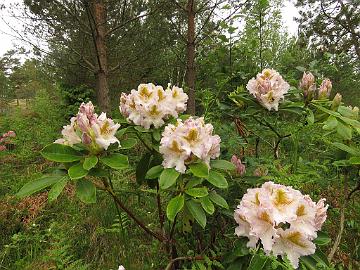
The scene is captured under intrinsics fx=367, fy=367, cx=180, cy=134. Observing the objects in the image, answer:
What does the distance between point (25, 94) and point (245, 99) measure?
27.7 m

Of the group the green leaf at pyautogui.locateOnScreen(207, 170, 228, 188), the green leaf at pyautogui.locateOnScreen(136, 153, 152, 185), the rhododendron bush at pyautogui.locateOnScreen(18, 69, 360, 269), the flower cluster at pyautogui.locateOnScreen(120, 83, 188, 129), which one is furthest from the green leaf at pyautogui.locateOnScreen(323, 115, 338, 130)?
the green leaf at pyautogui.locateOnScreen(136, 153, 152, 185)

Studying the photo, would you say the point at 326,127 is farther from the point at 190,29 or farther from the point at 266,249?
the point at 190,29

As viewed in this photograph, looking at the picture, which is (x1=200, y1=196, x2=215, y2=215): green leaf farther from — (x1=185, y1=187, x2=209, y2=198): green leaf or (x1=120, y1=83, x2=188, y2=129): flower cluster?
(x1=120, y1=83, x2=188, y2=129): flower cluster

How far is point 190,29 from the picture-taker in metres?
4.73

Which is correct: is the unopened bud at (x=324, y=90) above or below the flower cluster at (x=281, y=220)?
above

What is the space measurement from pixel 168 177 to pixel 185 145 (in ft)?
0.39

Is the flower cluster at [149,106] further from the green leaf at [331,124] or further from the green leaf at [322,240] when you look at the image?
the green leaf at [322,240]

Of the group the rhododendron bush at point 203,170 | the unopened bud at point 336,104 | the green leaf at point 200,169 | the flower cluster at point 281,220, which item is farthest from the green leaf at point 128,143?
the unopened bud at point 336,104

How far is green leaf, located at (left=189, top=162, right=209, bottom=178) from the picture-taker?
113 centimetres

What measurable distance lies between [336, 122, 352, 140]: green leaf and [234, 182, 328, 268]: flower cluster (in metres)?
0.39

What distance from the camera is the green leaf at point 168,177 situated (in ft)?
3.70

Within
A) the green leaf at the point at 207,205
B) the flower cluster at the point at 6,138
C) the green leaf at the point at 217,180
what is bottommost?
the flower cluster at the point at 6,138

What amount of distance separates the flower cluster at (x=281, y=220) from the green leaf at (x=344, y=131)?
0.39m

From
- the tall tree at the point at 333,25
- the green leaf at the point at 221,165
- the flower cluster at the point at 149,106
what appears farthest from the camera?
the tall tree at the point at 333,25
